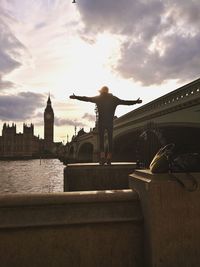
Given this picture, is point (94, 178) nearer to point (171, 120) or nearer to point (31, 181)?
point (171, 120)

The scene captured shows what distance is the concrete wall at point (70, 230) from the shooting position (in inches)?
128

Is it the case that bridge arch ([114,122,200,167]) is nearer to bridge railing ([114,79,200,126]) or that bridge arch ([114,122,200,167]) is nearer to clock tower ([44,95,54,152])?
bridge railing ([114,79,200,126])

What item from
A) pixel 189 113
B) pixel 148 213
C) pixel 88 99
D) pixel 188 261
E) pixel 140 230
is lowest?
pixel 188 261

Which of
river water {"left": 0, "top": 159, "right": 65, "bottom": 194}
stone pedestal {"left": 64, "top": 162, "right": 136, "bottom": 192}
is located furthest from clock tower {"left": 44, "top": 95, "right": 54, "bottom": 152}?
stone pedestal {"left": 64, "top": 162, "right": 136, "bottom": 192}

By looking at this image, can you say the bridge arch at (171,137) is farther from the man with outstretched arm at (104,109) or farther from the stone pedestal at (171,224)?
the stone pedestal at (171,224)

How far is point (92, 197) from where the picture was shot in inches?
137

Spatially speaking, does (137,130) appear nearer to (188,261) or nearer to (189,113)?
(189,113)

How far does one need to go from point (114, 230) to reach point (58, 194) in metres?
0.78

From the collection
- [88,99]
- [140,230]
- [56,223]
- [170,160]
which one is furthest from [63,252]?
[88,99]

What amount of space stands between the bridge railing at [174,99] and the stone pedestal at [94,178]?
14.5m

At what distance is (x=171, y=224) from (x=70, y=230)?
3.70ft

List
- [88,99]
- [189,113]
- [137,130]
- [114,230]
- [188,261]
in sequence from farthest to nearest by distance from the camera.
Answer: [137,130], [189,113], [88,99], [114,230], [188,261]

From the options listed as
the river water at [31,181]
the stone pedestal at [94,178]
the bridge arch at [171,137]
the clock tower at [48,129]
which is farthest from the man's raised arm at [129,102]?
the clock tower at [48,129]

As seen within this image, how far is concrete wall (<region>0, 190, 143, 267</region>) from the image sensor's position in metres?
3.24
